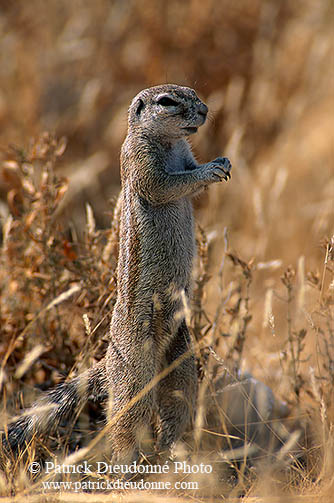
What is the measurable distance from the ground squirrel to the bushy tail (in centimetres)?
3

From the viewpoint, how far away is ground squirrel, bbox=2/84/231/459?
284 cm

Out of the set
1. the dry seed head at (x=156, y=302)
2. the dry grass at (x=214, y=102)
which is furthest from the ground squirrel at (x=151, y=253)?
the dry grass at (x=214, y=102)

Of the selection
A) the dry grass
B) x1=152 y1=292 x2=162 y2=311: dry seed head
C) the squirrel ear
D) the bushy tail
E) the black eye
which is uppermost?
the dry grass

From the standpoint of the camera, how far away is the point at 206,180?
109 inches

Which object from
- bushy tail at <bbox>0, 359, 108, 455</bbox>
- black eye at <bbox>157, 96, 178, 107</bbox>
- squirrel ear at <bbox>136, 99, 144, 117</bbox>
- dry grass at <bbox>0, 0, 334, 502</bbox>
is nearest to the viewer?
black eye at <bbox>157, 96, 178, 107</bbox>

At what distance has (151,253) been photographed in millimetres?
2904

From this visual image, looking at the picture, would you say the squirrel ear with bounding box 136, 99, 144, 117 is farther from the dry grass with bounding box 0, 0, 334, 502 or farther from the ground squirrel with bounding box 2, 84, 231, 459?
the dry grass with bounding box 0, 0, 334, 502

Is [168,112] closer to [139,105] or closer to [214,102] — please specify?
[139,105]

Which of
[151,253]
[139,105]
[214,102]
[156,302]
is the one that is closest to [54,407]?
[156,302]

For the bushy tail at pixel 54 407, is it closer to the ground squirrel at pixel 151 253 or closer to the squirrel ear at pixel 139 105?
the ground squirrel at pixel 151 253

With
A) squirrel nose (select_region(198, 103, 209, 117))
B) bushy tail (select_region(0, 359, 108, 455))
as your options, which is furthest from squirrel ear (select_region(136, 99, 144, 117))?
bushy tail (select_region(0, 359, 108, 455))

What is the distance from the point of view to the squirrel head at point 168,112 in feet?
9.27

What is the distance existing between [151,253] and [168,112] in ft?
2.21

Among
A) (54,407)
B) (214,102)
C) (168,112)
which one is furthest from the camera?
(214,102)
